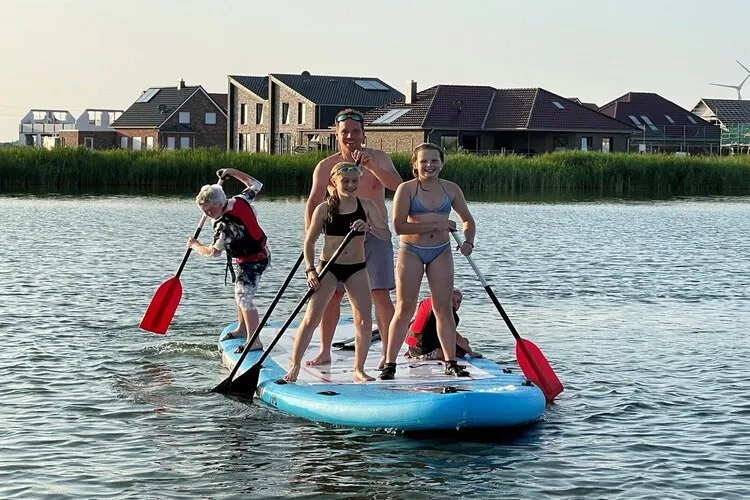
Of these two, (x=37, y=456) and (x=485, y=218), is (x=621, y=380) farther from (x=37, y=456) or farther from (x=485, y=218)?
(x=485, y=218)

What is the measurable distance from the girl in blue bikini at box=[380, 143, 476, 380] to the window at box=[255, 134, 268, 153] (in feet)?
249

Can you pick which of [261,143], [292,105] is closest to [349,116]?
[292,105]

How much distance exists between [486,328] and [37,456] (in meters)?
7.49

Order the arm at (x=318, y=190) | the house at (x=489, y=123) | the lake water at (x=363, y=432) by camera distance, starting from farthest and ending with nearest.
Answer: the house at (x=489, y=123)
the arm at (x=318, y=190)
the lake water at (x=363, y=432)

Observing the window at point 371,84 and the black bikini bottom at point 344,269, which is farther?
the window at point 371,84

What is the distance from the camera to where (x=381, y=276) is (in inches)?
423

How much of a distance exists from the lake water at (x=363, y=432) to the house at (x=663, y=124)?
6671 cm

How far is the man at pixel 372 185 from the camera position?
1058 cm

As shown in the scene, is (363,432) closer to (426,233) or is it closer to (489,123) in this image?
(426,233)

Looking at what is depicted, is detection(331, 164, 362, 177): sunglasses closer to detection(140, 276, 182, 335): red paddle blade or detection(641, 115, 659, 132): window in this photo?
detection(140, 276, 182, 335): red paddle blade

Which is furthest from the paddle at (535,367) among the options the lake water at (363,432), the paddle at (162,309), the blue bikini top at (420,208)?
the paddle at (162,309)

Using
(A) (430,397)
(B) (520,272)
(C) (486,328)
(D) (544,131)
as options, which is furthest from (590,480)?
(D) (544,131)

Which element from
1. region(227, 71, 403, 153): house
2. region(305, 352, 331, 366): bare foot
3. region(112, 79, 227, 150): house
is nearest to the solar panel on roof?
region(112, 79, 227, 150): house

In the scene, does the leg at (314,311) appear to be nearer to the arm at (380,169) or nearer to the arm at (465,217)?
the arm at (380,169)
